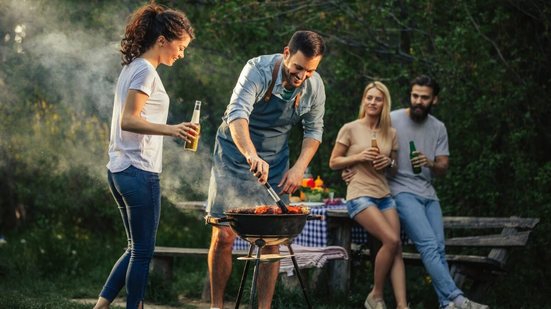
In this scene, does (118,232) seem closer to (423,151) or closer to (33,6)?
(33,6)

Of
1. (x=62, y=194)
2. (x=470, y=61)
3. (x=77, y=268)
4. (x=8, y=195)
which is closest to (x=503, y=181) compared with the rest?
→ (x=470, y=61)

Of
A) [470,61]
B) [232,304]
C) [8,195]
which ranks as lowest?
[232,304]

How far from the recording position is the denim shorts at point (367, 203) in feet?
22.2

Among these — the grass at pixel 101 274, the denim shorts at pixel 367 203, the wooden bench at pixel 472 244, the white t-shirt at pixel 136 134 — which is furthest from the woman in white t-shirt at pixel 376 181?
the white t-shirt at pixel 136 134

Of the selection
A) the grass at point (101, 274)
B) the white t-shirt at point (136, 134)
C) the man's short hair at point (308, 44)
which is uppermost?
the man's short hair at point (308, 44)

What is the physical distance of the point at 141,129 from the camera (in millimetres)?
4707

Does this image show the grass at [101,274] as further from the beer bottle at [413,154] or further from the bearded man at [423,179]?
the beer bottle at [413,154]

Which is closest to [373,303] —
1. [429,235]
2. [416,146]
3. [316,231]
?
[429,235]

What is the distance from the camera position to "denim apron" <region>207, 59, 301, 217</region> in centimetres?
555

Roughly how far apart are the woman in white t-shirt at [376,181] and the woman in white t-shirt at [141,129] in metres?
2.23

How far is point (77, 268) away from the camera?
28.9 feet

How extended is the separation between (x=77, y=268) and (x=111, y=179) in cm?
417

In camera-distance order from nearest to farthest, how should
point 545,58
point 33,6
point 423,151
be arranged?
point 423,151, point 545,58, point 33,6

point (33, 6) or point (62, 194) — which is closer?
point (33, 6)
